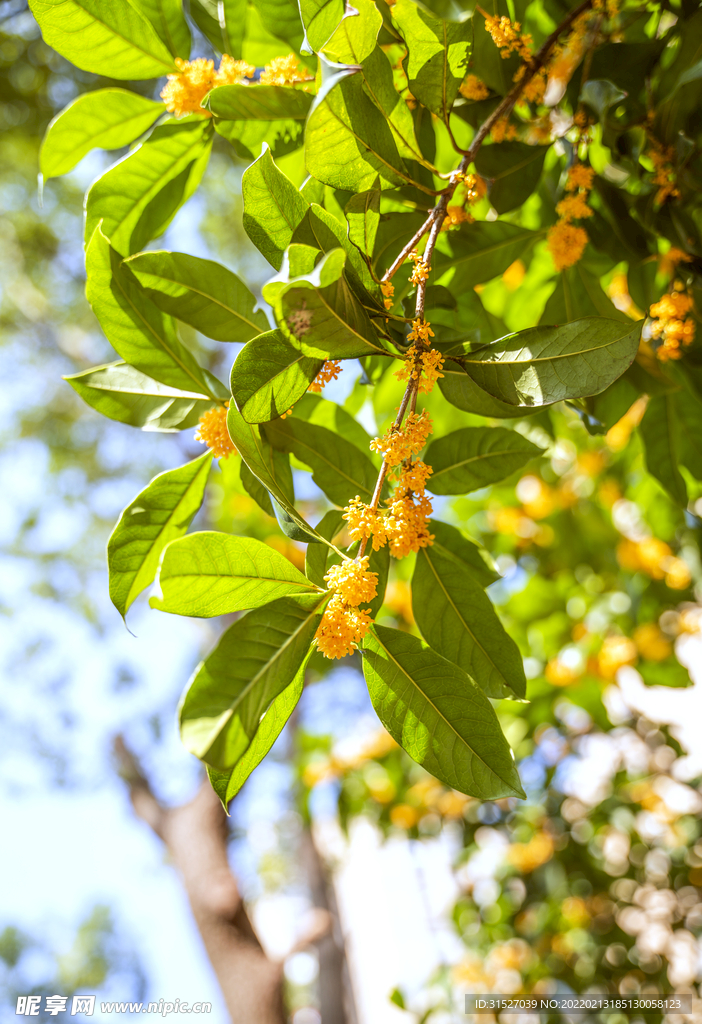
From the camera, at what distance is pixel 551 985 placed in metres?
2.95

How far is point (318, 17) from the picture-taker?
62 cm

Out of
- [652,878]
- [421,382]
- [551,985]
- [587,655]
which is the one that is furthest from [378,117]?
[551,985]

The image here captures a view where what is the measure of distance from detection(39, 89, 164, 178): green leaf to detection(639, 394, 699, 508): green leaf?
0.97 metres

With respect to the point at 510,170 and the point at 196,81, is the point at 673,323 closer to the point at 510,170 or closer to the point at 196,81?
the point at 510,170

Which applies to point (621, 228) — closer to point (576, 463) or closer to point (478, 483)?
point (478, 483)

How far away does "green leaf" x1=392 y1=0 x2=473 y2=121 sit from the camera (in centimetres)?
69

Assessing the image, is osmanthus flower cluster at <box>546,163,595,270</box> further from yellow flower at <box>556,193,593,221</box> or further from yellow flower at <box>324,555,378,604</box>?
yellow flower at <box>324,555,378,604</box>

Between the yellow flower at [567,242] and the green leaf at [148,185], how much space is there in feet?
1.77

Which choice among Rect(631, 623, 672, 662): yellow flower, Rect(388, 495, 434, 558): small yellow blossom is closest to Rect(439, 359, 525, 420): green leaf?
Rect(388, 495, 434, 558): small yellow blossom

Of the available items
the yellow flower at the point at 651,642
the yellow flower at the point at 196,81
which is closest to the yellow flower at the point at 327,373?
the yellow flower at the point at 196,81

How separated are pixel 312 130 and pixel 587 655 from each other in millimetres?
1969

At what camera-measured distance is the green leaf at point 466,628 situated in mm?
783

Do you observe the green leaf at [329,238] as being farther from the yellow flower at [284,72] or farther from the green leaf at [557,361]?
the yellow flower at [284,72]

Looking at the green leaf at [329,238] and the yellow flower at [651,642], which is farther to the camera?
the yellow flower at [651,642]
